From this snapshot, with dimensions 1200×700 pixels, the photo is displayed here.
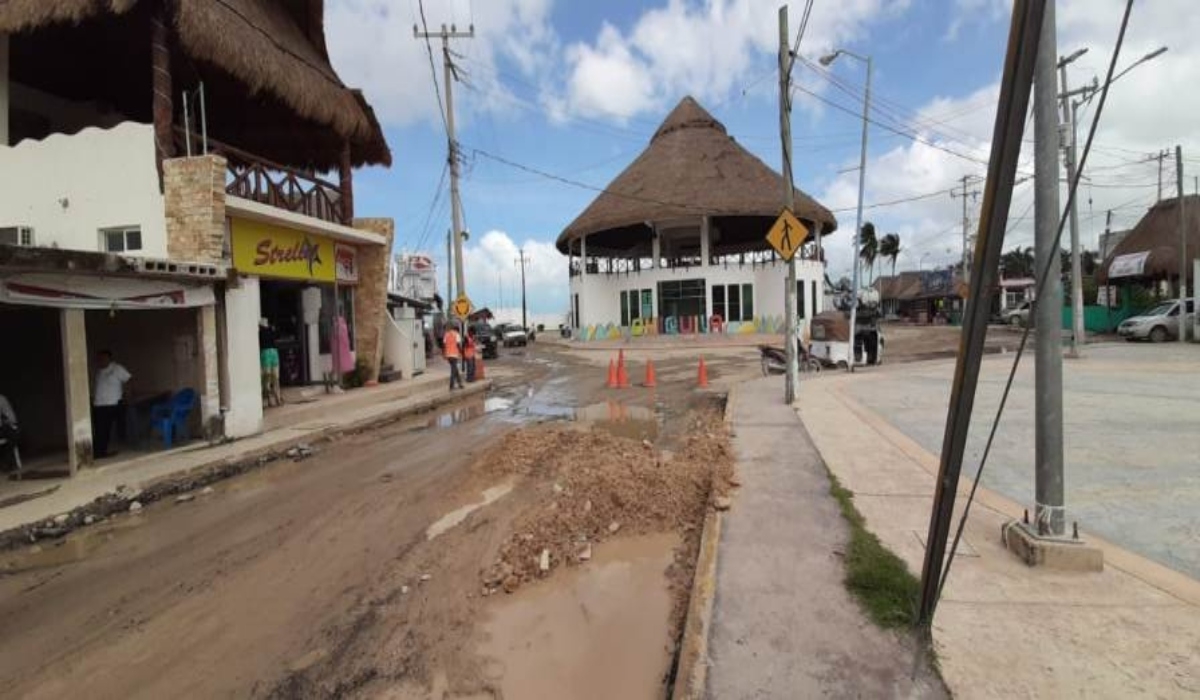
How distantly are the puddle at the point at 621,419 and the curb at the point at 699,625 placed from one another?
528cm

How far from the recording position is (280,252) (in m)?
13.7

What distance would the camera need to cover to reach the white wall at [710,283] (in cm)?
3975

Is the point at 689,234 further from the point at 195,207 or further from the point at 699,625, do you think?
the point at 699,625

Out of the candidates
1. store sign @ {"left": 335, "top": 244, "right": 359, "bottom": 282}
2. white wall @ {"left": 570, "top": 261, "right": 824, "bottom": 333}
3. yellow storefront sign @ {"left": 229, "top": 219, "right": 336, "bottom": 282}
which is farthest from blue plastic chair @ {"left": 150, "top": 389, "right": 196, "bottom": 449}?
white wall @ {"left": 570, "top": 261, "right": 824, "bottom": 333}

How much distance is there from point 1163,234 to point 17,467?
44.3 metres

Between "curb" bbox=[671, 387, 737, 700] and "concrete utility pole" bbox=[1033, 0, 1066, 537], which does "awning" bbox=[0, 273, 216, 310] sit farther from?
"concrete utility pole" bbox=[1033, 0, 1066, 537]

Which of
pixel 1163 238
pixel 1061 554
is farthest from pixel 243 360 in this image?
pixel 1163 238

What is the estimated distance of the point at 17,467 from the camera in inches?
335

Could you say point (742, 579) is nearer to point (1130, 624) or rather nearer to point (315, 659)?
point (1130, 624)

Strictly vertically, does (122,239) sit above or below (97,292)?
above

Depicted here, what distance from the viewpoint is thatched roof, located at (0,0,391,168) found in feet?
35.0

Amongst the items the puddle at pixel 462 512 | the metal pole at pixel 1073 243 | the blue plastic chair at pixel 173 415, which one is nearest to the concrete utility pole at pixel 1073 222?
the metal pole at pixel 1073 243

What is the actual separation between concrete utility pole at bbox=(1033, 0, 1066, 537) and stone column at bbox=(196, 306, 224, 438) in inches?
428

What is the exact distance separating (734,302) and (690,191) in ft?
24.6
